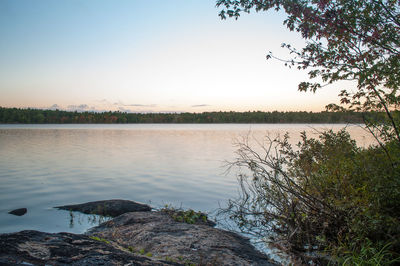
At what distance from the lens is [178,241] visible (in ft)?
22.8

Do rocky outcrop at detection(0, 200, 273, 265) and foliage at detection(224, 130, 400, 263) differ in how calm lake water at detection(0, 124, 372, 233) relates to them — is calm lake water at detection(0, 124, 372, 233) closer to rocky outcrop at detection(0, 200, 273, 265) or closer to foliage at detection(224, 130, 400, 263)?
foliage at detection(224, 130, 400, 263)

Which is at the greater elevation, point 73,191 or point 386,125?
point 386,125

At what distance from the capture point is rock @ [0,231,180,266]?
429 cm

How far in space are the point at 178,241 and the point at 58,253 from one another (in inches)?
113

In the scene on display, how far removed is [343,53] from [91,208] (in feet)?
29.7

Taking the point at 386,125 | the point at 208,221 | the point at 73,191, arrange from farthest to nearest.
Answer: the point at 73,191
the point at 208,221
the point at 386,125

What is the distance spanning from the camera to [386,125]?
6.34 metres

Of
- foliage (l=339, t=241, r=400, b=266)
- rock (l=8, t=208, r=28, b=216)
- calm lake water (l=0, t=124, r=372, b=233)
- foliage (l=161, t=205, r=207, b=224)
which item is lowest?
calm lake water (l=0, t=124, r=372, b=233)

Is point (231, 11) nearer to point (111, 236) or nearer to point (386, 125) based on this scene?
point (386, 125)

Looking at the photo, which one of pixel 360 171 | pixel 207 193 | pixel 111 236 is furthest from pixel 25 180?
pixel 360 171

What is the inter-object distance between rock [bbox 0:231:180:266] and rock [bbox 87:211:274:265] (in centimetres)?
143

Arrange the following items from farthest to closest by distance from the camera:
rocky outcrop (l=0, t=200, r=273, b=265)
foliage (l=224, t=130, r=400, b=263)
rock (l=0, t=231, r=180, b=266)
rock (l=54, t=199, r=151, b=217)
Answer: rock (l=54, t=199, r=151, b=217)
foliage (l=224, t=130, r=400, b=263)
rocky outcrop (l=0, t=200, r=273, b=265)
rock (l=0, t=231, r=180, b=266)

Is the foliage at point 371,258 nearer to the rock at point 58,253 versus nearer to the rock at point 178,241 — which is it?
the rock at point 178,241

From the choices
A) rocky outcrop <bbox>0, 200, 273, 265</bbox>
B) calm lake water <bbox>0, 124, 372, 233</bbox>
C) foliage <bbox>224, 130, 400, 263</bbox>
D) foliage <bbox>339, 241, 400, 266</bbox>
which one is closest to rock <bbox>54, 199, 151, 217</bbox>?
rocky outcrop <bbox>0, 200, 273, 265</bbox>
